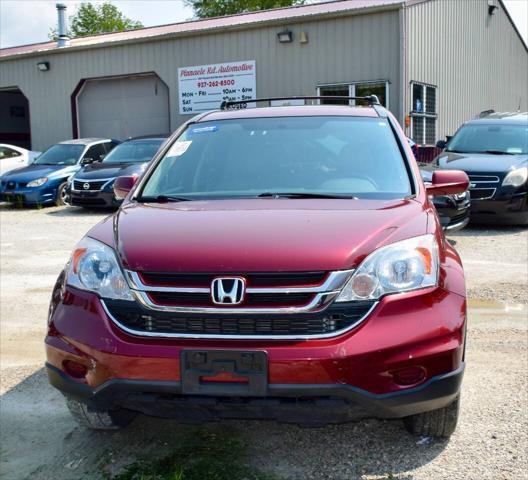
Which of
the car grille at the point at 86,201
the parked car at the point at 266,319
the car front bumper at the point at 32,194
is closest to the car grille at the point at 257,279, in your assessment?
the parked car at the point at 266,319

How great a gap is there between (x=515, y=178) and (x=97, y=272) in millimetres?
7713

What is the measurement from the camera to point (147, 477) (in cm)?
271

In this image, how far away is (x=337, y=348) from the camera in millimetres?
2389

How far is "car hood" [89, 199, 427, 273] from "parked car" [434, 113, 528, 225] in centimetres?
654

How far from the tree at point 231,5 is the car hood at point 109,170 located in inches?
1388

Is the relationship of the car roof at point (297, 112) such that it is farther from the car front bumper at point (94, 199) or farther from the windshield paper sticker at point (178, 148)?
the car front bumper at point (94, 199)

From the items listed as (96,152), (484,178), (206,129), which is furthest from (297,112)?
(96,152)

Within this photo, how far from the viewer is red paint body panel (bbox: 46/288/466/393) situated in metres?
2.39

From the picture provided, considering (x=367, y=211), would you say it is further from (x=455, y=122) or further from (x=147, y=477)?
(x=455, y=122)

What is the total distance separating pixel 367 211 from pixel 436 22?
49.4 ft

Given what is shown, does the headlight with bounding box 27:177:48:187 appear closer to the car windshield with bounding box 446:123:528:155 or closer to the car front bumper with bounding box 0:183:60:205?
the car front bumper with bounding box 0:183:60:205

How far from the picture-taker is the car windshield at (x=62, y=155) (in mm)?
14500

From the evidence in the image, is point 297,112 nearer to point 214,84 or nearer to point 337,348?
point 337,348

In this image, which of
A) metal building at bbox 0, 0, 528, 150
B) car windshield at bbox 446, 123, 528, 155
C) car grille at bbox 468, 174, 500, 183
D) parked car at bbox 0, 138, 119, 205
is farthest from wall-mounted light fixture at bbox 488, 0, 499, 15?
car grille at bbox 468, 174, 500, 183
